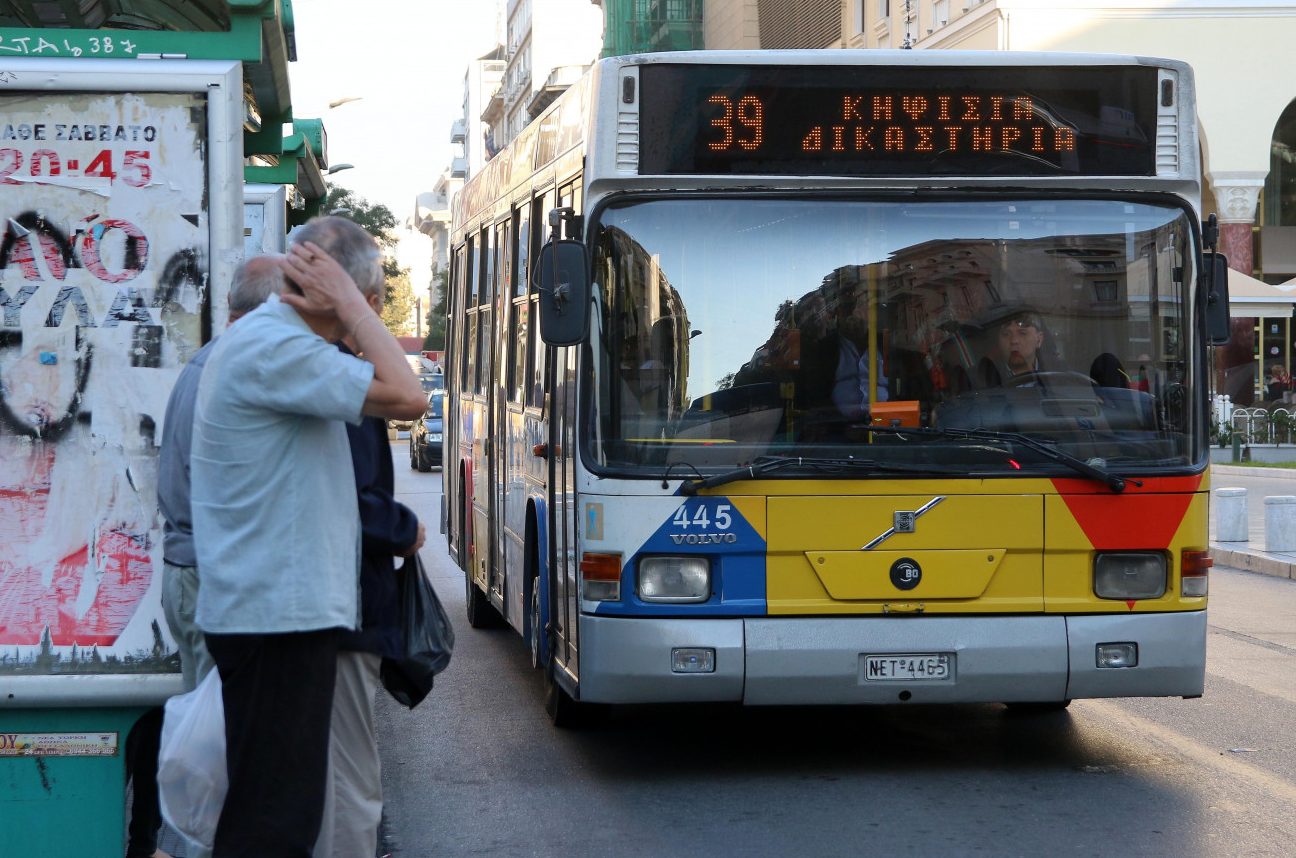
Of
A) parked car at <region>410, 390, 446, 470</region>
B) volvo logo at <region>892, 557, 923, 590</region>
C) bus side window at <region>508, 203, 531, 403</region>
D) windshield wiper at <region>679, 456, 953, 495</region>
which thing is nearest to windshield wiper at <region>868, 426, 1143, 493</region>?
windshield wiper at <region>679, 456, 953, 495</region>

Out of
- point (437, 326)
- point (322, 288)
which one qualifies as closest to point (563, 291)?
point (322, 288)

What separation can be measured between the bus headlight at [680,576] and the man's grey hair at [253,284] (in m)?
2.23

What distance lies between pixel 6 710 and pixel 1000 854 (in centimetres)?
324

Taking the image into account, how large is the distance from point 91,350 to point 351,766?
4.76 feet

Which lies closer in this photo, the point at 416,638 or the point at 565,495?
the point at 416,638

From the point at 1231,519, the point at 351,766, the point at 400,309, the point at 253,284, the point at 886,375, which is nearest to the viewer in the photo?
the point at 351,766

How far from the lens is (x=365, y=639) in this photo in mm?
4379

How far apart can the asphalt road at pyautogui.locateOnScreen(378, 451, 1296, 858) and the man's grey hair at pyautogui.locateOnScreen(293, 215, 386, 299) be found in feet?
8.91

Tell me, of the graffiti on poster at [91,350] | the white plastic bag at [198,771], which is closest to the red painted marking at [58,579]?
the graffiti on poster at [91,350]

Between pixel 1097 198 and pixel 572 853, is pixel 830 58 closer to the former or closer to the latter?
pixel 1097 198

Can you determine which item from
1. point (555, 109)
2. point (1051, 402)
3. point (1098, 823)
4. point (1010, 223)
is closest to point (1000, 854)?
point (1098, 823)

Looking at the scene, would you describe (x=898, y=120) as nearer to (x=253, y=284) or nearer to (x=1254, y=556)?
(x=253, y=284)

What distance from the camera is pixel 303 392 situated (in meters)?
4.00

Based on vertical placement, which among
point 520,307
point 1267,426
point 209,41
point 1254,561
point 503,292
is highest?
point 209,41
